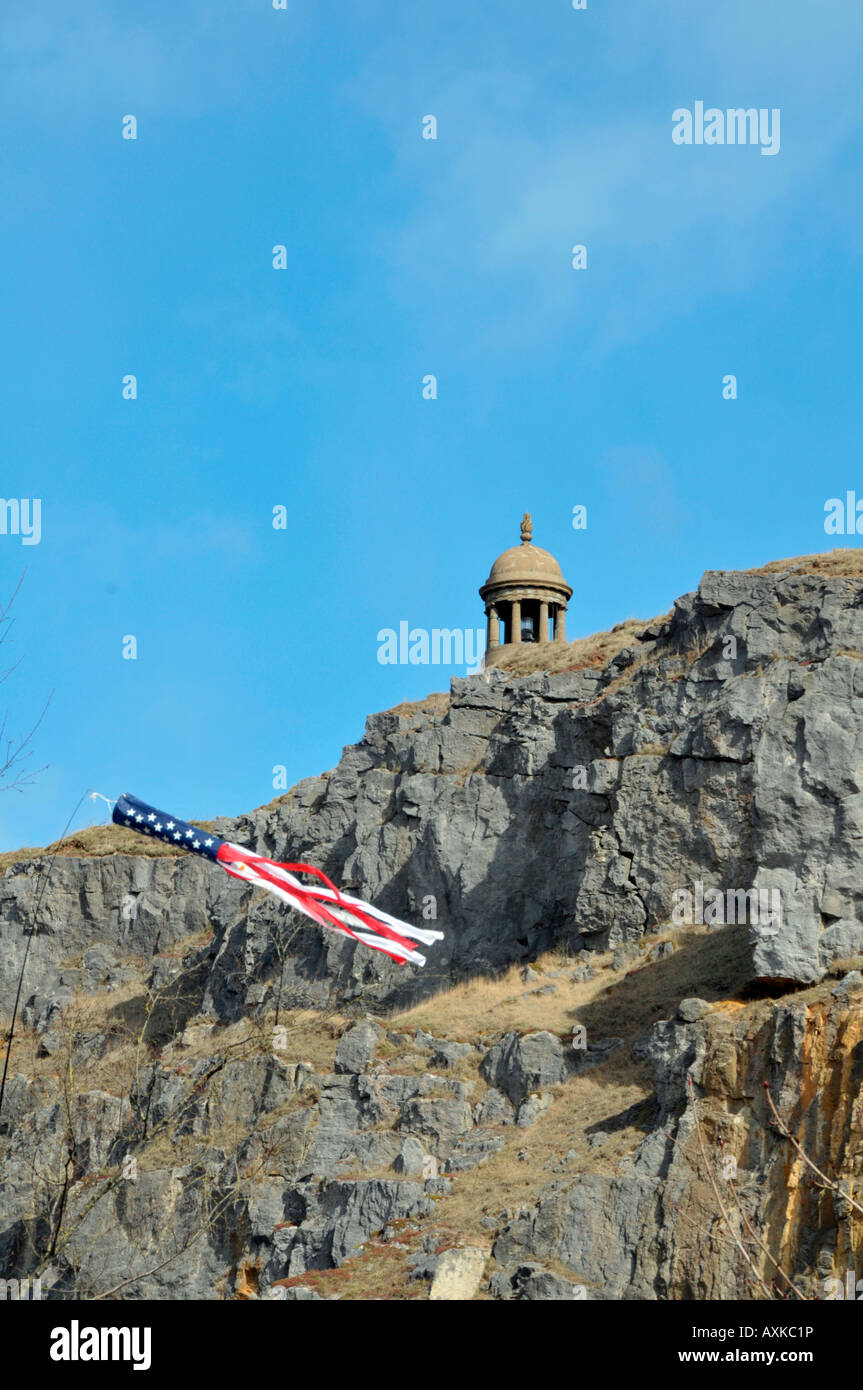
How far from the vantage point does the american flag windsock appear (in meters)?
14.2

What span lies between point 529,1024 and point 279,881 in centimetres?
2274

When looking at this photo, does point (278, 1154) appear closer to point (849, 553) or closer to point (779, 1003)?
A: point (779, 1003)

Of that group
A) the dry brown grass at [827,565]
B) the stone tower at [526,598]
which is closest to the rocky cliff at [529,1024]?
the dry brown grass at [827,565]

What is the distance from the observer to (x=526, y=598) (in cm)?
6688

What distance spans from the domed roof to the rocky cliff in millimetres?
11606

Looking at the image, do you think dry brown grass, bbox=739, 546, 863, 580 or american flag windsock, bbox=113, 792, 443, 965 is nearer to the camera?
american flag windsock, bbox=113, 792, 443, 965

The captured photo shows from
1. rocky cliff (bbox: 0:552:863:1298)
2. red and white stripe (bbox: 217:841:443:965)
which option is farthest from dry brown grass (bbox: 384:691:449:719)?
red and white stripe (bbox: 217:841:443:965)

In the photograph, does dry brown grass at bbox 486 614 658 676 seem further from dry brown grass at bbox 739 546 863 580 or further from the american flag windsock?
the american flag windsock

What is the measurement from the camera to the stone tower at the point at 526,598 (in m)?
66.8

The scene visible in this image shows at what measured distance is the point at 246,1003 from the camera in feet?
145

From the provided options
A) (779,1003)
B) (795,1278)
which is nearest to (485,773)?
(779,1003)

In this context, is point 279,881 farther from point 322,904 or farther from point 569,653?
point 569,653

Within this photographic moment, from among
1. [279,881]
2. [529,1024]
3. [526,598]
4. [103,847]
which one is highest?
[526,598]

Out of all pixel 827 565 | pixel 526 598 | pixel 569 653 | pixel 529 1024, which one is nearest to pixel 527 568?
pixel 526 598
